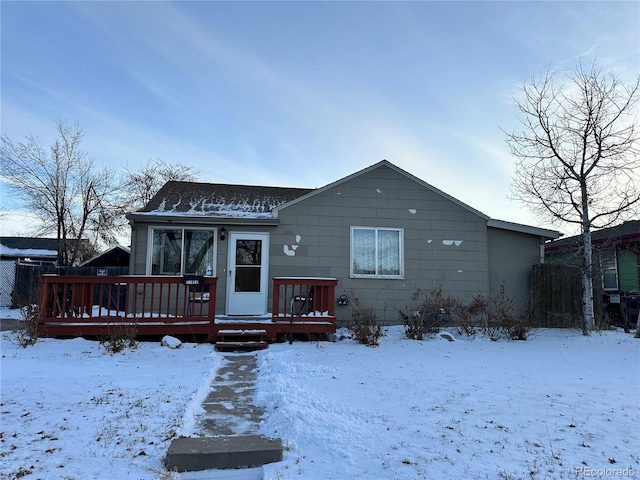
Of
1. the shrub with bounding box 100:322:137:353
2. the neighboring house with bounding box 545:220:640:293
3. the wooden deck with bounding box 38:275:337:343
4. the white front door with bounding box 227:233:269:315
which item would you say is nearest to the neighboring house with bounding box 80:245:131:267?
the wooden deck with bounding box 38:275:337:343

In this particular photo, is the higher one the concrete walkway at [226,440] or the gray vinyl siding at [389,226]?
the gray vinyl siding at [389,226]

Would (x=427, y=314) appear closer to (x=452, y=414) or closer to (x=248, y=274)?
(x=248, y=274)

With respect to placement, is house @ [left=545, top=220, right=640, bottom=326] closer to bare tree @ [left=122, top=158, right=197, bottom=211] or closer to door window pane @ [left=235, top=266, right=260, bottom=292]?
door window pane @ [left=235, top=266, right=260, bottom=292]

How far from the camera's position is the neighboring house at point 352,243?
9602mm

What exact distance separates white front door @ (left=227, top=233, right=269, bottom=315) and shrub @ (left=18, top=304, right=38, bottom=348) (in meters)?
3.75

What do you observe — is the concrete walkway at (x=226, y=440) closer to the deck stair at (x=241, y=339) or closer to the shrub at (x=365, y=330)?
the deck stair at (x=241, y=339)

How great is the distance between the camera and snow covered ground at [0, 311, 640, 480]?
114 inches

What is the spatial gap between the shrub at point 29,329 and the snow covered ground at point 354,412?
0.31 m

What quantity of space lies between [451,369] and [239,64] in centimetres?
917

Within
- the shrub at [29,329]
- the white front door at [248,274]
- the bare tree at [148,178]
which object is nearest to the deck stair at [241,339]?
the white front door at [248,274]

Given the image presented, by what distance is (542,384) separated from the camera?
16.2 ft

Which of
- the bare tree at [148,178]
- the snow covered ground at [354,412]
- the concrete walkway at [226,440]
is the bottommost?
the concrete walkway at [226,440]

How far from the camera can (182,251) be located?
9.66 meters

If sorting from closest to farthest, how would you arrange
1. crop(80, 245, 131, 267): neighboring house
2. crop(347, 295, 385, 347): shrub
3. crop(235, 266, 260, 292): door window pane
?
crop(347, 295, 385, 347): shrub
crop(235, 266, 260, 292): door window pane
crop(80, 245, 131, 267): neighboring house
